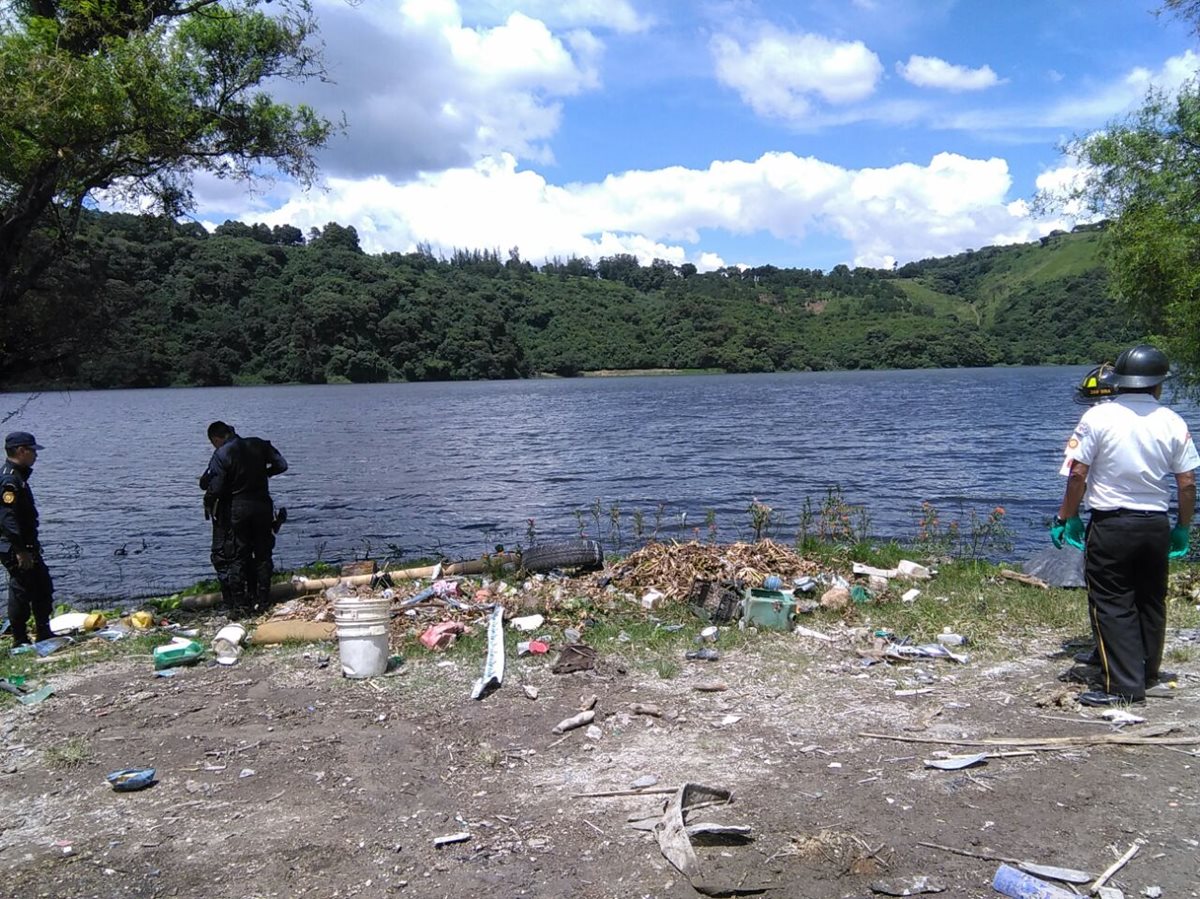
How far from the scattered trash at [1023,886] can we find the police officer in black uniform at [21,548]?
8988 millimetres

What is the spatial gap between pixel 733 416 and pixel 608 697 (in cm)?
5022

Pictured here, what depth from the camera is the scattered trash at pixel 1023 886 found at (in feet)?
12.5

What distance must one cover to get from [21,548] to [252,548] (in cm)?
219

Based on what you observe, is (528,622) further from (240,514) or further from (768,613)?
(240,514)

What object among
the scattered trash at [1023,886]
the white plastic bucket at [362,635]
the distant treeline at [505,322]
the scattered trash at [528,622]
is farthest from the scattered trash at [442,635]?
the distant treeline at [505,322]

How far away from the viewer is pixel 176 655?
7742 mm

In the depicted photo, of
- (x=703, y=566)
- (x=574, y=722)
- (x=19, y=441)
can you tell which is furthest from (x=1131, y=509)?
(x=19, y=441)

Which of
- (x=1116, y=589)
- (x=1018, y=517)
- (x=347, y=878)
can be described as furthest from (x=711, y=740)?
(x=1018, y=517)

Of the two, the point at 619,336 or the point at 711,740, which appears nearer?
the point at 711,740

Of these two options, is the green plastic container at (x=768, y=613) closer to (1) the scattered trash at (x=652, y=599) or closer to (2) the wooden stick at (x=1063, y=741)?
(1) the scattered trash at (x=652, y=599)

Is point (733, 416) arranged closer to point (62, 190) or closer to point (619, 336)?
point (62, 190)

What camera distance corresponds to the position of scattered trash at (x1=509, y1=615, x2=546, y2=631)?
846cm

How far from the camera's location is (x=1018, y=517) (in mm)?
20016

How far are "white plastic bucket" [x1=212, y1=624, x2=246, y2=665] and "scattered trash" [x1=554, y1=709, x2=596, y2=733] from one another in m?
3.56
